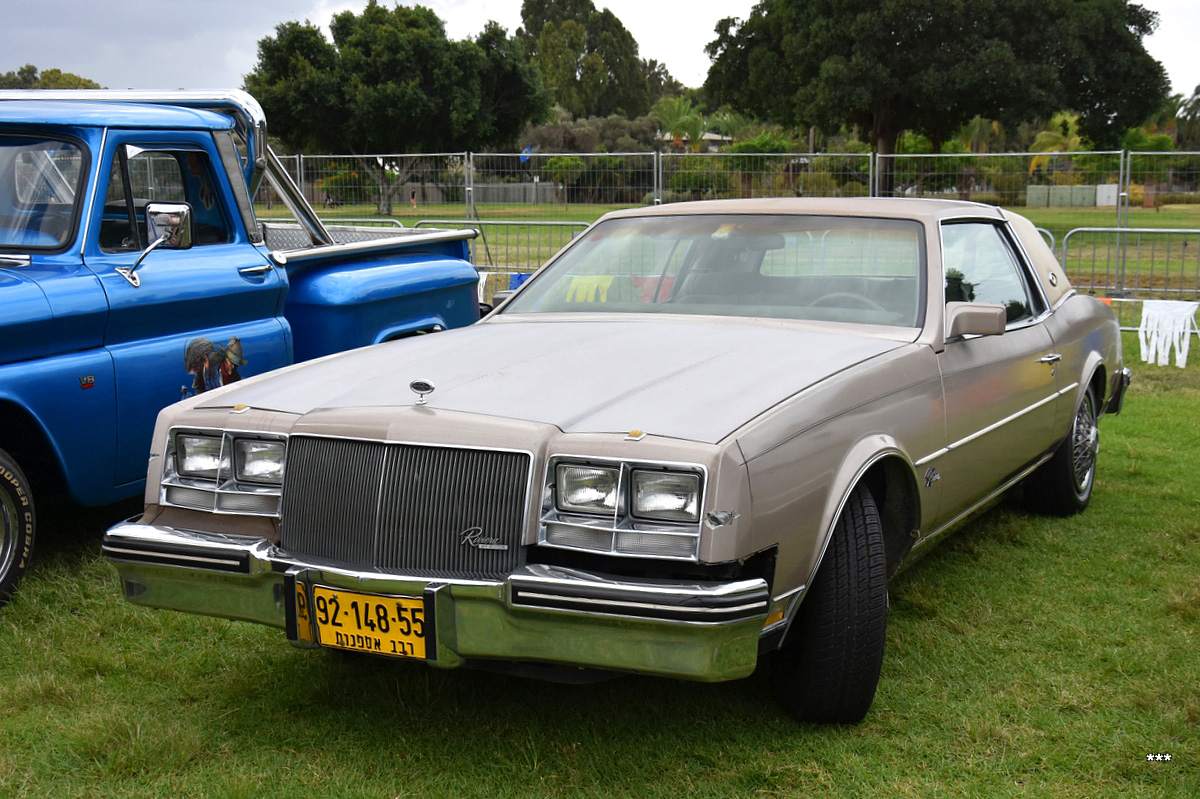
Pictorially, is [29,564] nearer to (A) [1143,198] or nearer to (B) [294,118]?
(A) [1143,198]

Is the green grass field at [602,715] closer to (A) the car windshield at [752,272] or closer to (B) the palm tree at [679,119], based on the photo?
(A) the car windshield at [752,272]

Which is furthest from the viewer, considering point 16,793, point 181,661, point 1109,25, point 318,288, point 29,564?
point 1109,25

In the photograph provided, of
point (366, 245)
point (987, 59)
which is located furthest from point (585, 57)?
point (366, 245)

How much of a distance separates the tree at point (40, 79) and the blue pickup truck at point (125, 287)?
49092 millimetres

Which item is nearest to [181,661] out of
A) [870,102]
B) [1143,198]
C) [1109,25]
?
[1143,198]

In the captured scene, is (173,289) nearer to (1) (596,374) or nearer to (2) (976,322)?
(1) (596,374)

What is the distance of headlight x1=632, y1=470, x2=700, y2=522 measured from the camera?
268cm

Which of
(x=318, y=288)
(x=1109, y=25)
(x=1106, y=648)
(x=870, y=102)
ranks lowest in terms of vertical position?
(x=1106, y=648)

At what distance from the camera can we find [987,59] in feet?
85.8

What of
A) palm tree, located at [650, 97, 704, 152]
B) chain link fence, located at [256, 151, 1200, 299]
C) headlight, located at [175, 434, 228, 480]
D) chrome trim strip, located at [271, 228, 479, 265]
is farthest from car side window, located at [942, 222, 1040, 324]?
palm tree, located at [650, 97, 704, 152]

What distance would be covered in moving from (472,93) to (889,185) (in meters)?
32.1

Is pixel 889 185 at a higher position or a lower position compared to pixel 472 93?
lower

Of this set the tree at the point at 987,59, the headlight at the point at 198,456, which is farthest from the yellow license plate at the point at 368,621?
the tree at the point at 987,59

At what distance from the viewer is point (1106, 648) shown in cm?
390
